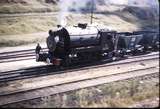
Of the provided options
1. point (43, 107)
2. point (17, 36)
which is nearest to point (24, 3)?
point (17, 36)

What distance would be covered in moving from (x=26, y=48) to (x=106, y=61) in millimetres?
9065

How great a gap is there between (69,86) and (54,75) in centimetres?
242

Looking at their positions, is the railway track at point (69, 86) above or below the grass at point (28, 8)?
below

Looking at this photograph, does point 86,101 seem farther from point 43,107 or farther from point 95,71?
point 95,71

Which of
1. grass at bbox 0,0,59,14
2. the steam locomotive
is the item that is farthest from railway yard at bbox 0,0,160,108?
grass at bbox 0,0,59,14

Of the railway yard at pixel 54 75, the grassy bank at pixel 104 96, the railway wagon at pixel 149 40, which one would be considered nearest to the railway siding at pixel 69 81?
the railway yard at pixel 54 75

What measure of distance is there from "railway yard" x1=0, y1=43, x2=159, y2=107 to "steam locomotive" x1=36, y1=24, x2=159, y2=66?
2.21 ft

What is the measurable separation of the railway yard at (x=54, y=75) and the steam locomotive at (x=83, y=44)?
0.67 meters

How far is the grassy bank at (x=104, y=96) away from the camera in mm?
15505

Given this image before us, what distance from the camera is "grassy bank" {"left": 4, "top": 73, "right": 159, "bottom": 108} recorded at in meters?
15.5

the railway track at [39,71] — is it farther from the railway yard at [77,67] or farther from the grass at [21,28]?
the grass at [21,28]

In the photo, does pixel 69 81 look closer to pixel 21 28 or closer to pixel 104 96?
pixel 104 96

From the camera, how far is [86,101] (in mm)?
15977

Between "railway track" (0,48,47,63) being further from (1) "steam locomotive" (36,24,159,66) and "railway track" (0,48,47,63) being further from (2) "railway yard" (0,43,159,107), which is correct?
(1) "steam locomotive" (36,24,159,66)
